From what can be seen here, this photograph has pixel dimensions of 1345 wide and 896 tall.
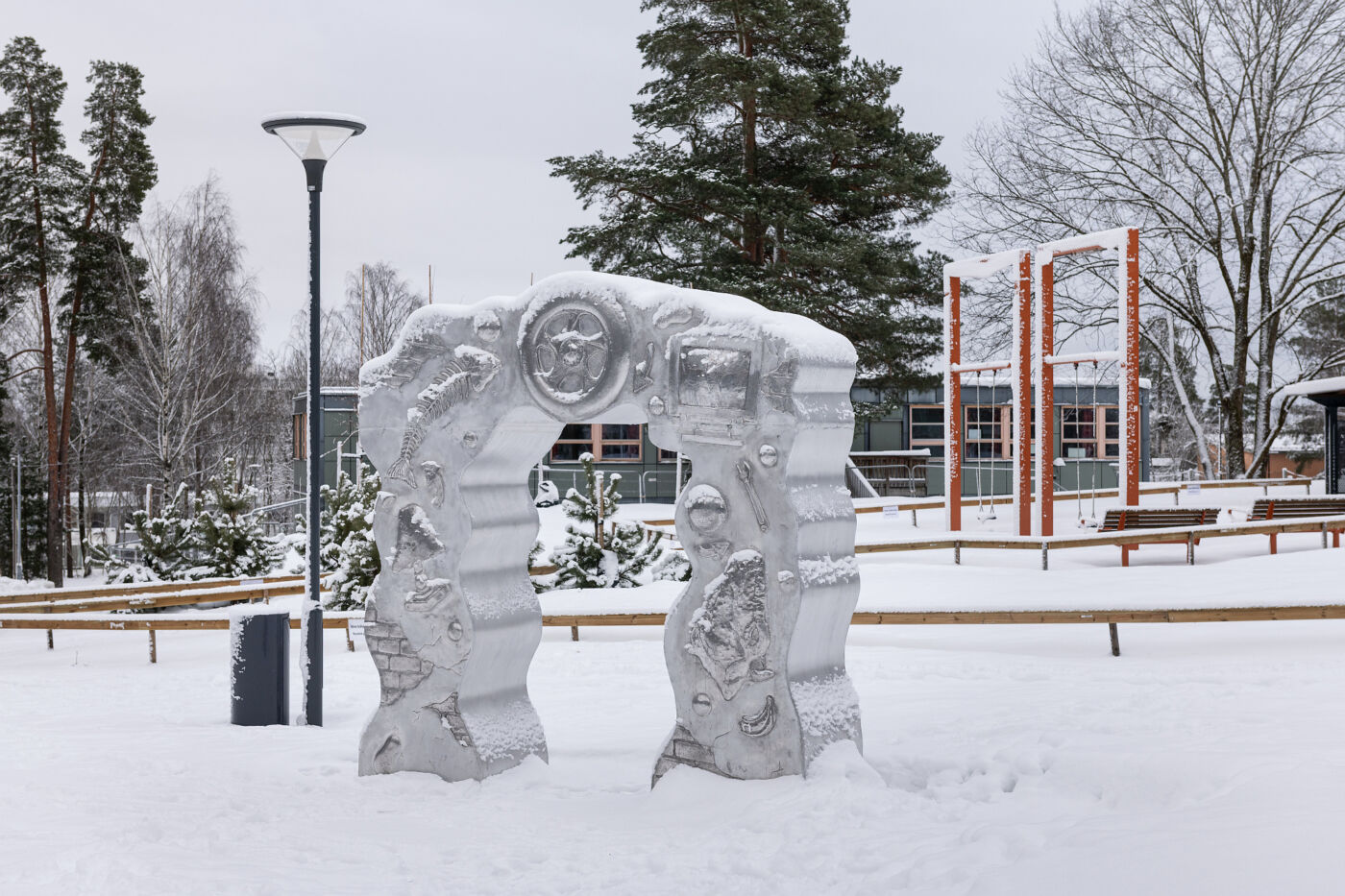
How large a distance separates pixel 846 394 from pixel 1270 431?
81.6ft

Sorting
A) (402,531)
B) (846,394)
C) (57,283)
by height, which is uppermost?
(57,283)

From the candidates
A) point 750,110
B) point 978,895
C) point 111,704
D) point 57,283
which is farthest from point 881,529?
point 57,283

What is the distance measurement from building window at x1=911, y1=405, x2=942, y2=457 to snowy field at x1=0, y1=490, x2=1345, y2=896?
18.4 meters

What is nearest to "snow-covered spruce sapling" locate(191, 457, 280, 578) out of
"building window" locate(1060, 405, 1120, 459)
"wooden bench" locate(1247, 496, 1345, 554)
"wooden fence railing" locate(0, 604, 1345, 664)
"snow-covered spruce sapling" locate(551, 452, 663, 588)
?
"wooden fence railing" locate(0, 604, 1345, 664)

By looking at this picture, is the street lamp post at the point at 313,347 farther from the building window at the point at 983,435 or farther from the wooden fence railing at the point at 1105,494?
the building window at the point at 983,435

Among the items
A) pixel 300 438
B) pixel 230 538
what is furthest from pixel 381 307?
pixel 230 538

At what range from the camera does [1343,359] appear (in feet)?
88.4

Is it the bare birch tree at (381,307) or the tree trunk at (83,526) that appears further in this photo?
the bare birch tree at (381,307)

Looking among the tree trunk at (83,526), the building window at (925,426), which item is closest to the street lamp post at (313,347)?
the tree trunk at (83,526)

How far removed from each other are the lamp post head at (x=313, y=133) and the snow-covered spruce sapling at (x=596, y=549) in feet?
19.8

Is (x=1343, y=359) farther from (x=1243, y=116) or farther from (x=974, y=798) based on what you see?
(x=974, y=798)

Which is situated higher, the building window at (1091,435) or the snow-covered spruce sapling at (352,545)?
the building window at (1091,435)

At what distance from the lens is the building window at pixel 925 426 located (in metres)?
29.0

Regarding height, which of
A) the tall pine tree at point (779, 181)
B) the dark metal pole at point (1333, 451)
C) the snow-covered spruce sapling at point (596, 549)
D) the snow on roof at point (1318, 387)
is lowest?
the snow-covered spruce sapling at point (596, 549)
